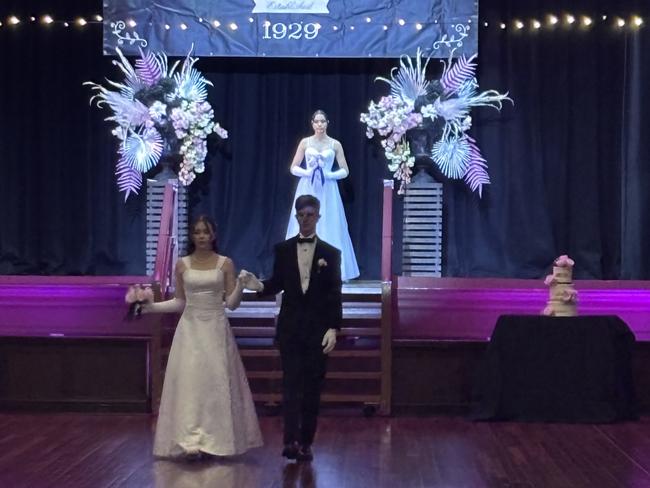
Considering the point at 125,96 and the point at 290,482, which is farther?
the point at 125,96

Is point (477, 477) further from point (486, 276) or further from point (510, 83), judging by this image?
point (510, 83)

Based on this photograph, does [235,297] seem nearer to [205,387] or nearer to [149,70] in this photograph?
[205,387]

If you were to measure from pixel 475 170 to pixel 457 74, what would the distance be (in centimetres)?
97

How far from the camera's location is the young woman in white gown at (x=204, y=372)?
5727 millimetres

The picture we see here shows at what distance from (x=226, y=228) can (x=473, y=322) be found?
3.37m

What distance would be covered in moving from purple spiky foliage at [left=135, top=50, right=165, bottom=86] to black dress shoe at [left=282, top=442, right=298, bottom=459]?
196 inches

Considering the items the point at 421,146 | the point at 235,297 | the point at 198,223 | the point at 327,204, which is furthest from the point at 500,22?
the point at 235,297

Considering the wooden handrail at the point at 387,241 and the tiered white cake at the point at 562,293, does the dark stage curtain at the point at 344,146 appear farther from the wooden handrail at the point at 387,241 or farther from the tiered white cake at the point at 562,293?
the tiered white cake at the point at 562,293

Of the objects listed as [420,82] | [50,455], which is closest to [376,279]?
[420,82]

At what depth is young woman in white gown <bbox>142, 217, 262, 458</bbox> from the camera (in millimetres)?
5727

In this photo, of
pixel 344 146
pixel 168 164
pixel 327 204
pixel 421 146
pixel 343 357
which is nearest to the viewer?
pixel 343 357

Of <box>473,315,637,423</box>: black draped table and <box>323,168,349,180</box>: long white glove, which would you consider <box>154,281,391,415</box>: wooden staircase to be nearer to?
<box>473,315,637,423</box>: black draped table

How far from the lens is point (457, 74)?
9.77 metres

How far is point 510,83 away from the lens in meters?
10.5
